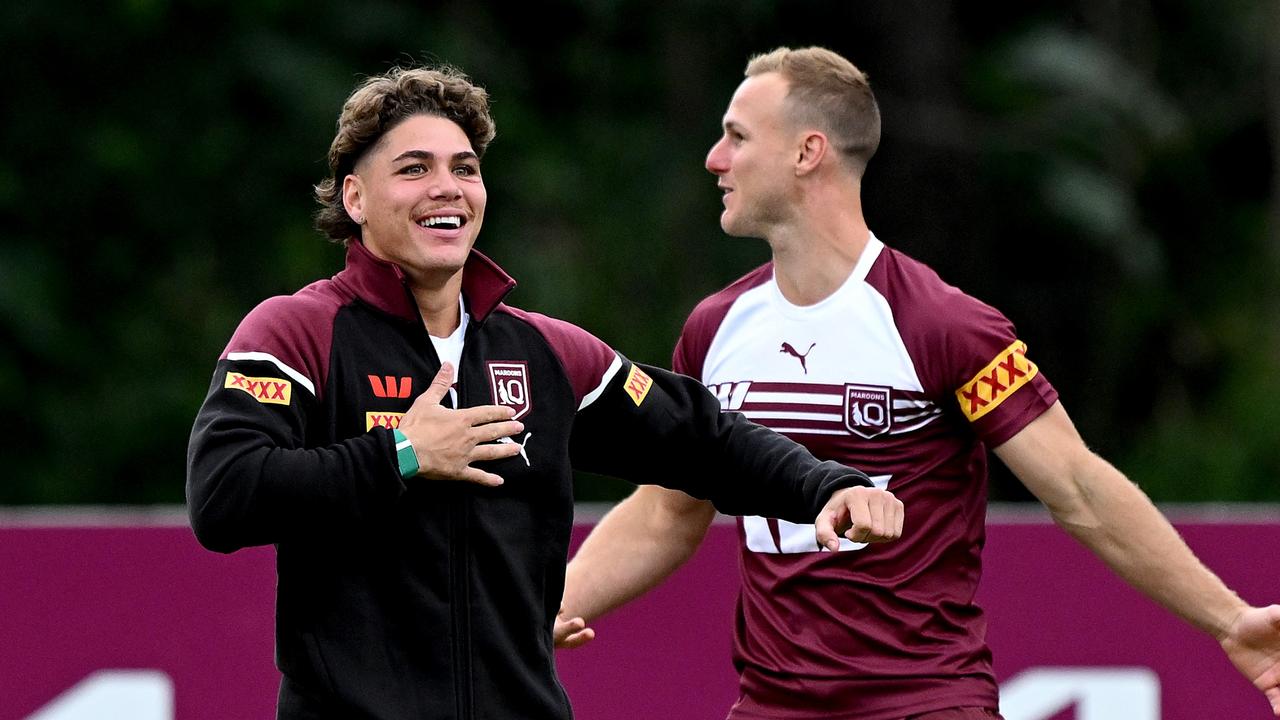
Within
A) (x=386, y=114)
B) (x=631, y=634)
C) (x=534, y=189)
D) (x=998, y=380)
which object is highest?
(x=534, y=189)

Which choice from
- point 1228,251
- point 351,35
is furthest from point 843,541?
point 1228,251

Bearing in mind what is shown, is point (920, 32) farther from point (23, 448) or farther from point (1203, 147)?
point (23, 448)

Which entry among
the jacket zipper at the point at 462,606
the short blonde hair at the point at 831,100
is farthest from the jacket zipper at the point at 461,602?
the short blonde hair at the point at 831,100

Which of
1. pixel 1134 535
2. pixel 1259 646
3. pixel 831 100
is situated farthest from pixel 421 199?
pixel 1259 646

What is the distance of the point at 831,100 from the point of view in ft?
17.9

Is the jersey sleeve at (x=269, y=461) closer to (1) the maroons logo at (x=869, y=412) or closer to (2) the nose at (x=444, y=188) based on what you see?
(2) the nose at (x=444, y=188)

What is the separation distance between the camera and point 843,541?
4969mm

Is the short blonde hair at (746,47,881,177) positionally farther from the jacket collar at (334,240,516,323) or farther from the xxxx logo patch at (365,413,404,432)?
the xxxx logo patch at (365,413,404,432)

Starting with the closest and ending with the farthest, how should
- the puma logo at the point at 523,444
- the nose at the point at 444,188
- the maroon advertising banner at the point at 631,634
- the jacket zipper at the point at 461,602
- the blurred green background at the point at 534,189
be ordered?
the jacket zipper at the point at 461,602 < the puma logo at the point at 523,444 < the nose at the point at 444,188 < the maroon advertising banner at the point at 631,634 < the blurred green background at the point at 534,189

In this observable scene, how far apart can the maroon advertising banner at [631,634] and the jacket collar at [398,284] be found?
8.83 feet

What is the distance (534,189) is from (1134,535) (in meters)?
10.0

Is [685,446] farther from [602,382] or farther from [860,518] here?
[860,518]

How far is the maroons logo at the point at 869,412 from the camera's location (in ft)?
16.4

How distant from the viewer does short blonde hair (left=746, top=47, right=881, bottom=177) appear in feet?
17.8
